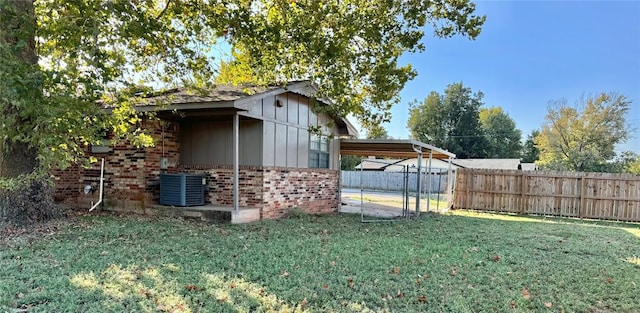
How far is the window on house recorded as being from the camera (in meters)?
11.1

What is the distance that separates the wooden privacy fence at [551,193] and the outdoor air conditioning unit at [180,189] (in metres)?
9.77

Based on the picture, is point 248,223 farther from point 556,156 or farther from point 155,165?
point 556,156

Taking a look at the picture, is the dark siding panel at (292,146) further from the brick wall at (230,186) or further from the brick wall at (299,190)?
the brick wall at (230,186)

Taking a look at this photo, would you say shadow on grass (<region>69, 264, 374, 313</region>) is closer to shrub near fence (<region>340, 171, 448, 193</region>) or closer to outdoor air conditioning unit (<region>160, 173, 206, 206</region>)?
outdoor air conditioning unit (<region>160, 173, 206, 206</region>)

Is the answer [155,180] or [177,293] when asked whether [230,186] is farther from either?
[177,293]

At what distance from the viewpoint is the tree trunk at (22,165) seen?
5.53 m

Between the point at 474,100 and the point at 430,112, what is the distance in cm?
463

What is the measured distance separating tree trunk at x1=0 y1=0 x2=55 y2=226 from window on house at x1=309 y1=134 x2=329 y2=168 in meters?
6.25

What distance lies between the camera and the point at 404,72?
25.5ft

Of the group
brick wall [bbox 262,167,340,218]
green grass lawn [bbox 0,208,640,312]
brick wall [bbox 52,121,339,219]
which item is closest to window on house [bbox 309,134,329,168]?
brick wall [bbox 262,167,340,218]

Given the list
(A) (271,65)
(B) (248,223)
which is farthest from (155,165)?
(A) (271,65)

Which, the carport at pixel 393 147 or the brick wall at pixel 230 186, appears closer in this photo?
the brick wall at pixel 230 186

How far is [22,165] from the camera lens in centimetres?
650

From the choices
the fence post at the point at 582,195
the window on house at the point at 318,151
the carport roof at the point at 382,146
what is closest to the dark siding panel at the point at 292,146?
the window on house at the point at 318,151
